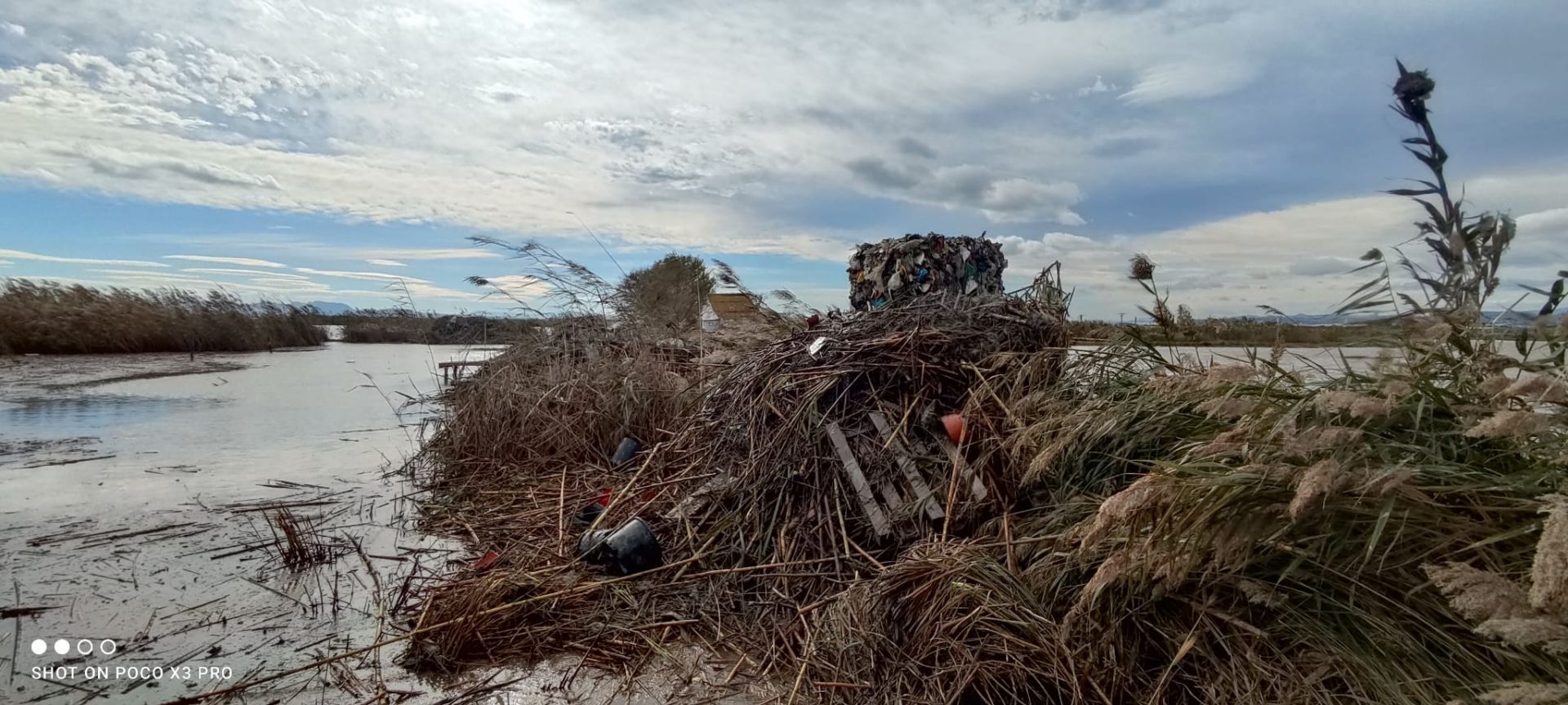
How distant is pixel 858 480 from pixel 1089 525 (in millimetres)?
1586

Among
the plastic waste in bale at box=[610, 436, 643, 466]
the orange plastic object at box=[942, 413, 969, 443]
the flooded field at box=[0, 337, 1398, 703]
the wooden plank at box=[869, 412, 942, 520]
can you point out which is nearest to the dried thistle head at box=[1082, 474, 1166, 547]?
the flooded field at box=[0, 337, 1398, 703]

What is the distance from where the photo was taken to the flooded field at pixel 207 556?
3.01 meters

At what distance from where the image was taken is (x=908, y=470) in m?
3.84

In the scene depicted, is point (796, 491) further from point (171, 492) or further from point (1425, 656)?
point (171, 492)

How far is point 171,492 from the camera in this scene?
5816 mm

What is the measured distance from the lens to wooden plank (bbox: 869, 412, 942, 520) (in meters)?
Result: 3.59

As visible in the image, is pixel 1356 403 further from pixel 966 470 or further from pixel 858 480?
pixel 858 480

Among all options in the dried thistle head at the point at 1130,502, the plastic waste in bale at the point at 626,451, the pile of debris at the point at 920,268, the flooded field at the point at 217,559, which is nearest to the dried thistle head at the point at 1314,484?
the dried thistle head at the point at 1130,502

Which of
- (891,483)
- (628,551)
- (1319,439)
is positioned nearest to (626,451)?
(628,551)

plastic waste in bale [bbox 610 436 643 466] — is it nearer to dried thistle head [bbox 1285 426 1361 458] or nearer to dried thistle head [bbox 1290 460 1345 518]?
dried thistle head [bbox 1285 426 1361 458]

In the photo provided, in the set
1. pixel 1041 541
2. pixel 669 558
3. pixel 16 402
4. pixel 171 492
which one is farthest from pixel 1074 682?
pixel 16 402

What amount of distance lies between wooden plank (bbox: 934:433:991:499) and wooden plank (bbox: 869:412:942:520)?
0.19 meters

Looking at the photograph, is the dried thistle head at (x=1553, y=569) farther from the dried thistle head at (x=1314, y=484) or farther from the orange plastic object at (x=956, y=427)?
the orange plastic object at (x=956, y=427)

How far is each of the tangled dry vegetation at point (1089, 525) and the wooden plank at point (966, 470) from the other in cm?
3
